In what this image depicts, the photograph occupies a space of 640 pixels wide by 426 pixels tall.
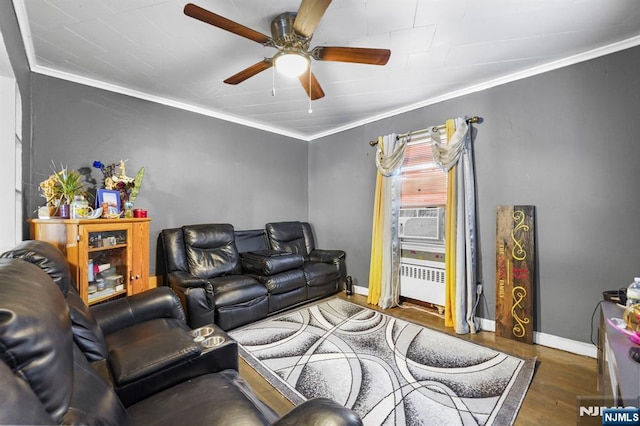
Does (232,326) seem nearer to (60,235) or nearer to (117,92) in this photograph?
(60,235)

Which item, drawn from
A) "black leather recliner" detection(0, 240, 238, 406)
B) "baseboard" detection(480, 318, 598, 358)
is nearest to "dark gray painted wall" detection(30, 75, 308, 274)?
"black leather recliner" detection(0, 240, 238, 406)

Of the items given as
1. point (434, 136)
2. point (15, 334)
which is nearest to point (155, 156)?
point (15, 334)

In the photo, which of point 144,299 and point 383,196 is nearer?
point 144,299

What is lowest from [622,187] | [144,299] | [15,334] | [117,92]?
[144,299]

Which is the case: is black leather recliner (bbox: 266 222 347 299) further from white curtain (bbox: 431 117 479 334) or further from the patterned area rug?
white curtain (bbox: 431 117 479 334)

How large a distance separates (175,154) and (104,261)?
1.51 metres

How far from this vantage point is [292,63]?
1825 mm

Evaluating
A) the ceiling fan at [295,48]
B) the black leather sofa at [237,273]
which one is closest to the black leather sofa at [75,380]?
the black leather sofa at [237,273]

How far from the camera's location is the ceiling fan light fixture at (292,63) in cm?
178

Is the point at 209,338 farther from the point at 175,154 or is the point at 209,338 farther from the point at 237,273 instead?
the point at 175,154

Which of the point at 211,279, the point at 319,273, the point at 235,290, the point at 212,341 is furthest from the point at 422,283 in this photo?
the point at 212,341

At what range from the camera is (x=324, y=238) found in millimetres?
4535

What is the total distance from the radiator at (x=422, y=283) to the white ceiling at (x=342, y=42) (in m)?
2.05

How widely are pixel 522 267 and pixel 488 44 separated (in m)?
1.97
